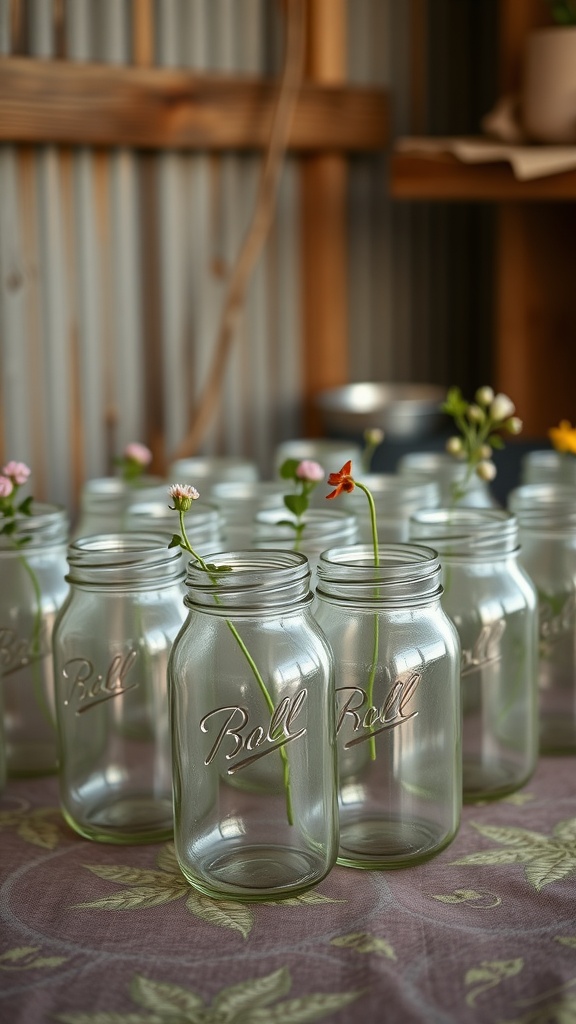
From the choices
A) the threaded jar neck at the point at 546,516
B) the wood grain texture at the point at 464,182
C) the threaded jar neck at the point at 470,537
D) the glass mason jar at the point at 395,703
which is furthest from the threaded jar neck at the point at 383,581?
the wood grain texture at the point at 464,182

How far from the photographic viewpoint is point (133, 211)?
1.78m

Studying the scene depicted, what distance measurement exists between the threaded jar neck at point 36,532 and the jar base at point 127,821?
21 cm

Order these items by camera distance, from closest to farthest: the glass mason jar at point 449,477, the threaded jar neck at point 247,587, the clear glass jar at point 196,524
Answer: the threaded jar neck at point 247,587, the clear glass jar at point 196,524, the glass mason jar at point 449,477

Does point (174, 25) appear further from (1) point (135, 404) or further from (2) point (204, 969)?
(2) point (204, 969)

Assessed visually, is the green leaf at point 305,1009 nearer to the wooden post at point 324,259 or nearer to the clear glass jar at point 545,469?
the clear glass jar at point 545,469

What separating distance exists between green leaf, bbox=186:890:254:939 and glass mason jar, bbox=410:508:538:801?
23cm

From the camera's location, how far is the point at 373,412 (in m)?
1.74

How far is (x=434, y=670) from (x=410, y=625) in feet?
0.10

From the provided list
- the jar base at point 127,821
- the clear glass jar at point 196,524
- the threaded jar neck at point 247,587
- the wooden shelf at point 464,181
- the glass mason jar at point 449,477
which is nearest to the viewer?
the threaded jar neck at point 247,587

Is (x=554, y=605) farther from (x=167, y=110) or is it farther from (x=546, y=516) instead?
(x=167, y=110)

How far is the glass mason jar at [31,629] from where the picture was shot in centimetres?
91

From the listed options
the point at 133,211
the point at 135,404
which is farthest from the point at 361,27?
the point at 135,404

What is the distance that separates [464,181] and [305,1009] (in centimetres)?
126

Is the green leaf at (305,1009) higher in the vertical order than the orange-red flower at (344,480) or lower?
lower
